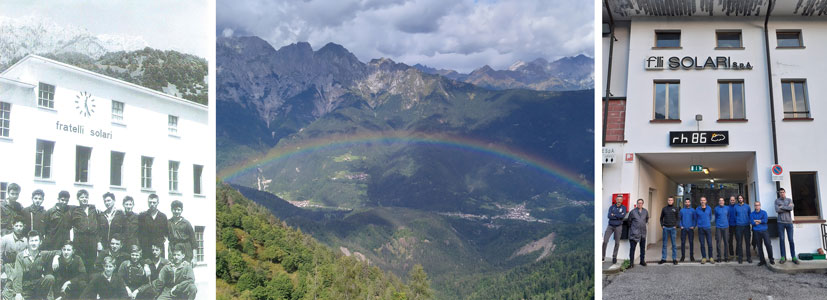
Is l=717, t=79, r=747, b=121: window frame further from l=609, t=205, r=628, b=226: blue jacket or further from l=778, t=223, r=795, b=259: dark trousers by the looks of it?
l=609, t=205, r=628, b=226: blue jacket

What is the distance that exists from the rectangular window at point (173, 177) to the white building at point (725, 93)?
3.90 m

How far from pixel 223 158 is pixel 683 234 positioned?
4.75m

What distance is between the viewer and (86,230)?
4.70 meters

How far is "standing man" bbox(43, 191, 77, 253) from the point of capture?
462cm

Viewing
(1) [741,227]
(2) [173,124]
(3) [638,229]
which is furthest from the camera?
(1) [741,227]

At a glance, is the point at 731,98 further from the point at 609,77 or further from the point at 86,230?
the point at 86,230

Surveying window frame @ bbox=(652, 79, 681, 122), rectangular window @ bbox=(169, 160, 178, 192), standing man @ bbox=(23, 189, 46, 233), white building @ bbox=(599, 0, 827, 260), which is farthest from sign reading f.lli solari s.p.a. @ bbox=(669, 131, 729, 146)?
standing man @ bbox=(23, 189, 46, 233)

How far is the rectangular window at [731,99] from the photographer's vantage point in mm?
5266

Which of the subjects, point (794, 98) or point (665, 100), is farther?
point (794, 98)

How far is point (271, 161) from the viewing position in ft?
20.0

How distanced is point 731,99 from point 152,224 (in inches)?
216

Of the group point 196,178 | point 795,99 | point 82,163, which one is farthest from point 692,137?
point 82,163

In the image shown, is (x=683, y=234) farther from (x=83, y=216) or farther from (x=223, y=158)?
(x=83, y=216)

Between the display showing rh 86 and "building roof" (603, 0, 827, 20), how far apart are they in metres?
4.09
